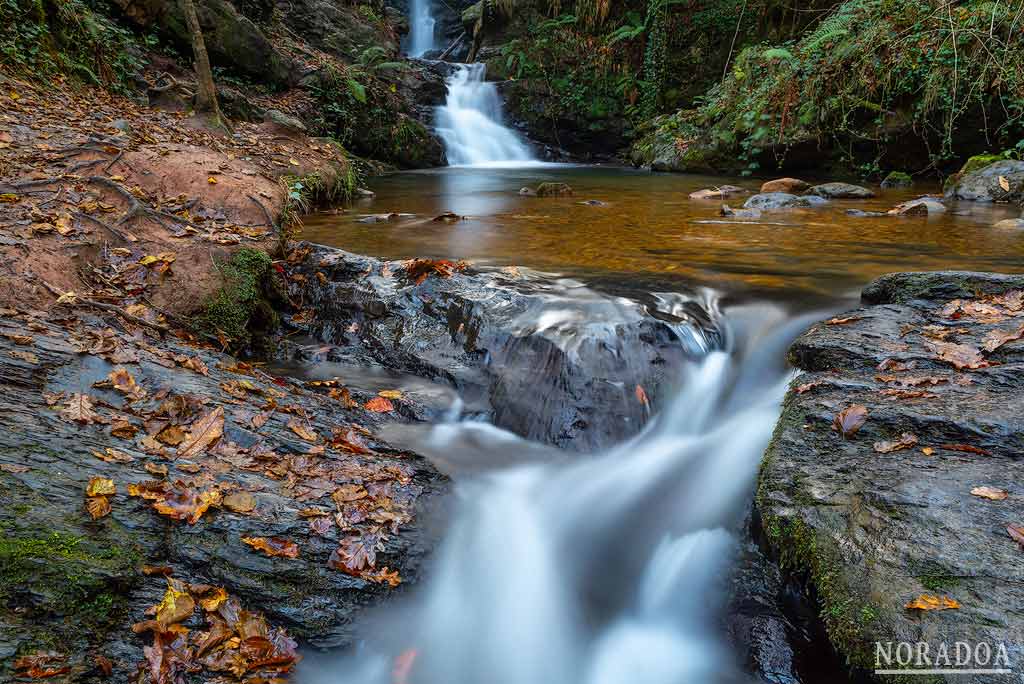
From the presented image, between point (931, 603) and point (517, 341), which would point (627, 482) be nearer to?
point (517, 341)

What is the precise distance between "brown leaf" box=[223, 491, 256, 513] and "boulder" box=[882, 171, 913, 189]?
13307mm

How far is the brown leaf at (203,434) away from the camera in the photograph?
8.17 ft

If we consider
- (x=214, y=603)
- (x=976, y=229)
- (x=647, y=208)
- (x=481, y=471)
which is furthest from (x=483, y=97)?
(x=214, y=603)

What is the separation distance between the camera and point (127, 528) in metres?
2.03

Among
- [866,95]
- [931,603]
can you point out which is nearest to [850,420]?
[931,603]

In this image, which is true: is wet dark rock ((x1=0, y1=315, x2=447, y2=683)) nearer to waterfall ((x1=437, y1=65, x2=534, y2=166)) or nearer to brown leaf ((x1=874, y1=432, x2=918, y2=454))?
brown leaf ((x1=874, y1=432, x2=918, y2=454))

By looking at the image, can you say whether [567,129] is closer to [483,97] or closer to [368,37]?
[483,97]

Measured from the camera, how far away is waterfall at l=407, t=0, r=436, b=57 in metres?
25.9

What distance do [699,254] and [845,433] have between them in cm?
366

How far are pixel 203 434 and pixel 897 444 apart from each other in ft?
9.60

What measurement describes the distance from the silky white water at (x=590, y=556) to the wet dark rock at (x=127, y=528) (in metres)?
0.24

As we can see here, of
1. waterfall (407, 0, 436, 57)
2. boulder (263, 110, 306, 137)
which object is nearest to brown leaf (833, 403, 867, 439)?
boulder (263, 110, 306, 137)

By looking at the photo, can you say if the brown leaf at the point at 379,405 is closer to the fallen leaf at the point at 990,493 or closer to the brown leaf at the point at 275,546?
the brown leaf at the point at 275,546

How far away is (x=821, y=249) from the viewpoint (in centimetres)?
639
